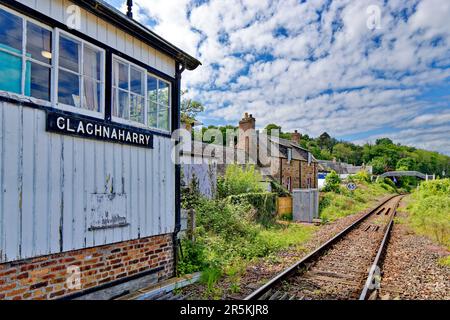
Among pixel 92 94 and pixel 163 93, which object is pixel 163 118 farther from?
pixel 92 94

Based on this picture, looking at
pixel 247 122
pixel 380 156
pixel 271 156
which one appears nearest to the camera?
pixel 271 156

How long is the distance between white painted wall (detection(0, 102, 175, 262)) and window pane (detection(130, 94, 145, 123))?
2.03ft

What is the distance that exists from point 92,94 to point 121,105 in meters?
0.64

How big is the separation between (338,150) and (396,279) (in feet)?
375

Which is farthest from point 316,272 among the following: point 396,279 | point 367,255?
point 367,255

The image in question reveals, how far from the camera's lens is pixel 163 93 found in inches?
264

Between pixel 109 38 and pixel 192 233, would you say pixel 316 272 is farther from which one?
pixel 109 38

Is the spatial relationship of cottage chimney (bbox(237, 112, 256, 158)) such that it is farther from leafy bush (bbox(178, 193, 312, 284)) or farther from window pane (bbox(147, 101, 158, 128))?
window pane (bbox(147, 101, 158, 128))

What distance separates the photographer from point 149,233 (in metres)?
6.09

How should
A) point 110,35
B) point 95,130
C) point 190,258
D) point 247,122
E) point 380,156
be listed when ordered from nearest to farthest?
point 95,130, point 110,35, point 190,258, point 247,122, point 380,156

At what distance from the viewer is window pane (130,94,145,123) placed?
5.96 metres

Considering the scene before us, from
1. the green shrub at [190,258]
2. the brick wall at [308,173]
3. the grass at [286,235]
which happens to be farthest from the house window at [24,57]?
the brick wall at [308,173]

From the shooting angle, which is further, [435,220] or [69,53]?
[435,220]

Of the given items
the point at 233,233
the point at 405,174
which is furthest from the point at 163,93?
the point at 405,174
